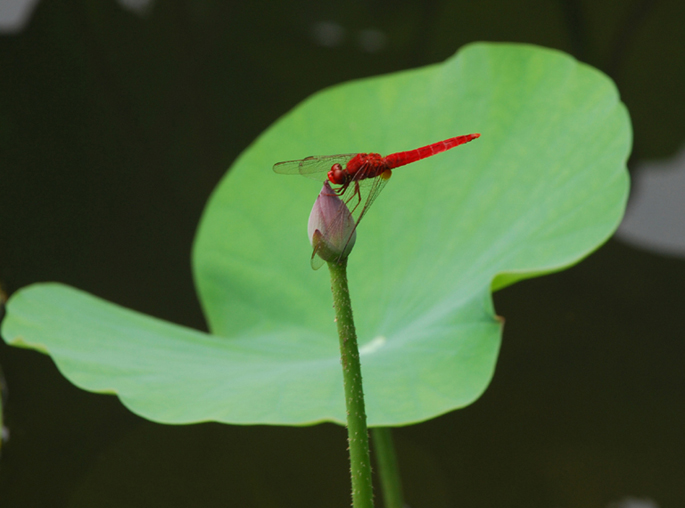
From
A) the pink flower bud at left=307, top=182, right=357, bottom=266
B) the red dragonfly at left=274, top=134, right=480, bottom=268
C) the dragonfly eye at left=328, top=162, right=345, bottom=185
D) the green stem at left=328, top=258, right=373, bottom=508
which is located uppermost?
the red dragonfly at left=274, top=134, right=480, bottom=268

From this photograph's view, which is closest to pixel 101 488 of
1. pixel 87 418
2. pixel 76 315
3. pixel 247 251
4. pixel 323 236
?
pixel 87 418

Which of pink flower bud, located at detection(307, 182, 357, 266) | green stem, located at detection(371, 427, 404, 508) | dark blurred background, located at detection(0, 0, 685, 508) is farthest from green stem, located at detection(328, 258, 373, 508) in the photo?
dark blurred background, located at detection(0, 0, 685, 508)

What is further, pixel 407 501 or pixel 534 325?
pixel 534 325

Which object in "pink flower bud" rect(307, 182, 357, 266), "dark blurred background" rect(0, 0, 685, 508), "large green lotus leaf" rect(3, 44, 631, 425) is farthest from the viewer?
"dark blurred background" rect(0, 0, 685, 508)

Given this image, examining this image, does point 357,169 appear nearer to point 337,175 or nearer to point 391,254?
point 337,175

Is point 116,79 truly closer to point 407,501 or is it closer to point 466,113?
point 466,113

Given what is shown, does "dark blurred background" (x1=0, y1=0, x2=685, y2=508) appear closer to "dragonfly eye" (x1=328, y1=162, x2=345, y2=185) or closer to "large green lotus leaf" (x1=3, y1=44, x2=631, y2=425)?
"large green lotus leaf" (x1=3, y1=44, x2=631, y2=425)
